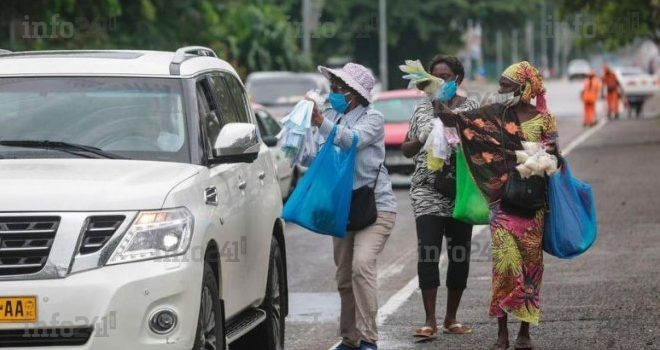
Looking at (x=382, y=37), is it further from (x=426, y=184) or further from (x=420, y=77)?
(x=420, y=77)

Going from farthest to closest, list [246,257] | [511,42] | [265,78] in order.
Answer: [511,42] → [265,78] → [246,257]

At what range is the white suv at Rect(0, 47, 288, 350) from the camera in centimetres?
672

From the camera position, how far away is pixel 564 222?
9492mm

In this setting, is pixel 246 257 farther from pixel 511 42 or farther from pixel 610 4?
pixel 511 42

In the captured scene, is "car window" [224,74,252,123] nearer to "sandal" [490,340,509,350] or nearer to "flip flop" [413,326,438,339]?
"flip flop" [413,326,438,339]

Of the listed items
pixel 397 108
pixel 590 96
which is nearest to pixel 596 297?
pixel 397 108

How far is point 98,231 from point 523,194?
331 centimetres

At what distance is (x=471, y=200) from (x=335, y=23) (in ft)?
197

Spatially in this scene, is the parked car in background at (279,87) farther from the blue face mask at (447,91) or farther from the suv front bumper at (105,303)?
the suv front bumper at (105,303)

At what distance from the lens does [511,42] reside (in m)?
152

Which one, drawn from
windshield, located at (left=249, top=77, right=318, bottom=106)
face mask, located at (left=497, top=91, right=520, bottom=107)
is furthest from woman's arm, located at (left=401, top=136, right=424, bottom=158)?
windshield, located at (left=249, top=77, right=318, bottom=106)

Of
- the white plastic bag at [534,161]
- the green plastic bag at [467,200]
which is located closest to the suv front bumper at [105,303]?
the white plastic bag at [534,161]

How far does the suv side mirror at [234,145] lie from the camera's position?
7.78 m

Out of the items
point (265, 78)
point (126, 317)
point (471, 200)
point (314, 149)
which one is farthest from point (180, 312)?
point (265, 78)
